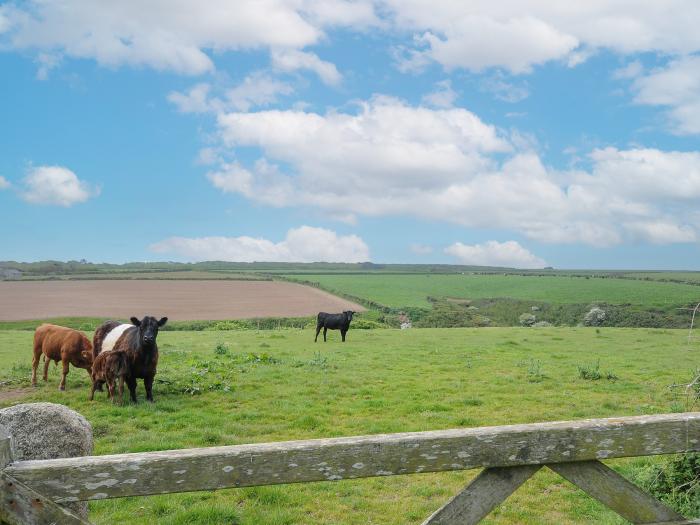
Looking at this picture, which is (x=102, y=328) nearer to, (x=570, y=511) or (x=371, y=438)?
(x=570, y=511)

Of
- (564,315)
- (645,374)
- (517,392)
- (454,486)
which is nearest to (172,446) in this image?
(454,486)

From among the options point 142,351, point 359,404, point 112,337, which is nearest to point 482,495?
point 359,404

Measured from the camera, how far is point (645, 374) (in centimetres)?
1619

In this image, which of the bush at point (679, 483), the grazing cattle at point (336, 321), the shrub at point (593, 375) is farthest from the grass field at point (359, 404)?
the grazing cattle at point (336, 321)

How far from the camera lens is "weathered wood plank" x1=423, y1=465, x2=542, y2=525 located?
9.55 feet

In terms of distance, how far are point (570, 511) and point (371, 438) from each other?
16.6 feet

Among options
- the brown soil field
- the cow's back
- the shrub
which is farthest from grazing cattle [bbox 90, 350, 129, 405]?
the brown soil field

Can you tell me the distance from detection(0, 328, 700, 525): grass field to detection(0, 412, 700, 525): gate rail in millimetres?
3582

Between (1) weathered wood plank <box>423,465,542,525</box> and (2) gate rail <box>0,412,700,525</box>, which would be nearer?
(2) gate rail <box>0,412,700,525</box>

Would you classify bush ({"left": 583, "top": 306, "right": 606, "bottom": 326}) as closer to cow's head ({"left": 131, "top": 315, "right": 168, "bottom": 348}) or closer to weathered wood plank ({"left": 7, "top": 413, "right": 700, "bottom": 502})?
cow's head ({"left": 131, "top": 315, "right": 168, "bottom": 348})

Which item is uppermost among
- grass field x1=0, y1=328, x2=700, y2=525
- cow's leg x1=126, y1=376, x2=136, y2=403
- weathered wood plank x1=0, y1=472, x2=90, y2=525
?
weathered wood plank x1=0, y1=472, x2=90, y2=525

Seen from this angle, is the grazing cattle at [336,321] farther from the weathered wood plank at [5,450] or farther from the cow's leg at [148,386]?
the weathered wood plank at [5,450]

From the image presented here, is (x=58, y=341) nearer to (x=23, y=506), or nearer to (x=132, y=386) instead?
(x=132, y=386)

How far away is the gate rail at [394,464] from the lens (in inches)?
98.9
